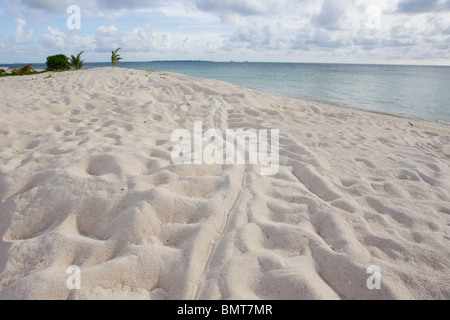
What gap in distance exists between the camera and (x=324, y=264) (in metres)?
1.53

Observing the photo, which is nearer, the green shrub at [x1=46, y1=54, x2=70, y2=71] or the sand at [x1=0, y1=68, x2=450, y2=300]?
the sand at [x1=0, y1=68, x2=450, y2=300]

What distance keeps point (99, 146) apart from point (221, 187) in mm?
1505

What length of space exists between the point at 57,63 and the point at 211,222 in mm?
21916

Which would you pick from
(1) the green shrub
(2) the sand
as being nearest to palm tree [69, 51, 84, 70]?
(1) the green shrub

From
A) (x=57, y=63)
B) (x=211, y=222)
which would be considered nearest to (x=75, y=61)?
(x=57, y=63)

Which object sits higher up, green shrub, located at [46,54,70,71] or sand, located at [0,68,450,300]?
green shrub, located at [46,54,70,71]

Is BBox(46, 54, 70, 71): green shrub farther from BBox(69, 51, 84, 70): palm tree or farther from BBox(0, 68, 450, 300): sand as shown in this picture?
BBox(0, 68, 450, 300): sand

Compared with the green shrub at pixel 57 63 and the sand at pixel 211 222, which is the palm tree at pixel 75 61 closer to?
the green shrub at pixel 57 63

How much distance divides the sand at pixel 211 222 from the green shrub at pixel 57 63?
18.7m

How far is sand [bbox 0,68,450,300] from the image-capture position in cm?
138

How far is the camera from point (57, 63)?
18547mm

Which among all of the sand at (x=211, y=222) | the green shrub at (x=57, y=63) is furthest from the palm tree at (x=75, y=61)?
the sand at (x=211, y=222)

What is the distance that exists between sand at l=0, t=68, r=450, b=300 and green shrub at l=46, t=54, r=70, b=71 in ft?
61.4

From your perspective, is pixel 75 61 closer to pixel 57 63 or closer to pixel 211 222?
pixel 57 63
